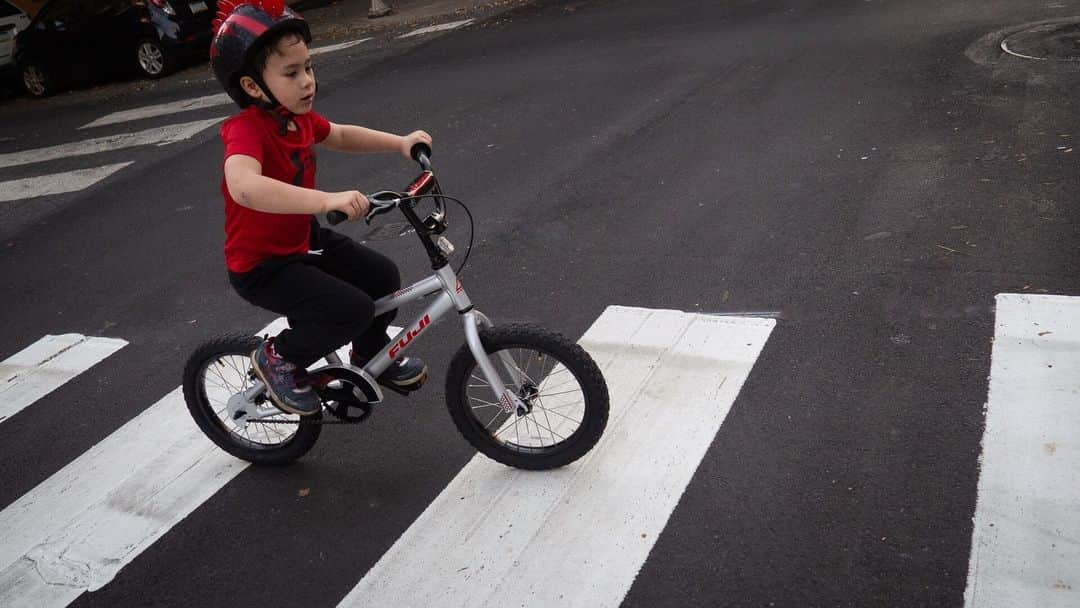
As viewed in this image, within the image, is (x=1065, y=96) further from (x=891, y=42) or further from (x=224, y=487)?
(x=224, y=487)

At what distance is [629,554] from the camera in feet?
11.6

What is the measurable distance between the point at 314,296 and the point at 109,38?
45.8 ft

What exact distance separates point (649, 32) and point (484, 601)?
9686 mm

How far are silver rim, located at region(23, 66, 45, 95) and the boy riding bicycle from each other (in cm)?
1432

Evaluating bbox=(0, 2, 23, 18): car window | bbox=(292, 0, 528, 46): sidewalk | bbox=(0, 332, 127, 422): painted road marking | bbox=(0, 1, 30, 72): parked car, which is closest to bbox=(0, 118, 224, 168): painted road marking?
bbox=(292, 0, 528, 46): sidewalk

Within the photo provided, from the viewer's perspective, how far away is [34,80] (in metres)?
16.1

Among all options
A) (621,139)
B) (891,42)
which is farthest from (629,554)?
(891,42)

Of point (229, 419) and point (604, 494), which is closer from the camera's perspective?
point (604, 494)

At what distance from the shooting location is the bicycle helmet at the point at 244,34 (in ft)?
11.1

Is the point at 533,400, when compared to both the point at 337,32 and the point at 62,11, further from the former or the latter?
the point at 62,11

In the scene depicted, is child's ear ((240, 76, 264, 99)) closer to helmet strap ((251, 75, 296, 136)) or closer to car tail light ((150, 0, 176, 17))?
helmet strap ((251, 75, 296, 136))

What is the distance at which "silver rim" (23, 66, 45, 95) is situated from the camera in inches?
629

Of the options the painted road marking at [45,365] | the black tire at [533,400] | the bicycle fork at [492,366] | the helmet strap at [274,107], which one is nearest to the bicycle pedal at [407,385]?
the black tire at [533,400]

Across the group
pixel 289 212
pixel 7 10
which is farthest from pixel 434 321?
pixel 7 10
